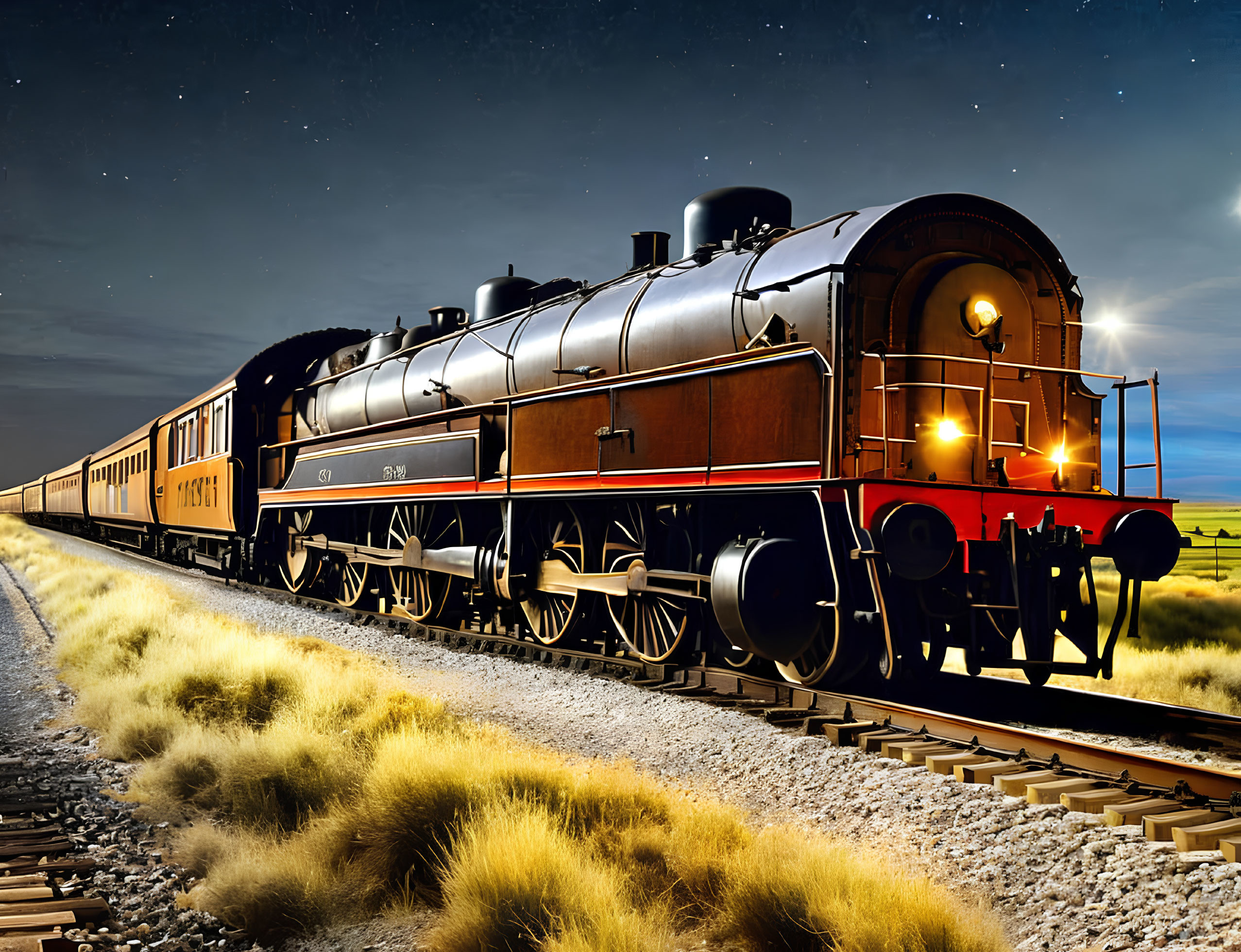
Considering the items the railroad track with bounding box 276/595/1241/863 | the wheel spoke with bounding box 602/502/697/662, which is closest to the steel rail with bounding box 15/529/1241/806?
the railroad track with bounding box 276/595/1241/863

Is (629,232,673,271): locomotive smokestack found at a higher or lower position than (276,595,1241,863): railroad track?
higher

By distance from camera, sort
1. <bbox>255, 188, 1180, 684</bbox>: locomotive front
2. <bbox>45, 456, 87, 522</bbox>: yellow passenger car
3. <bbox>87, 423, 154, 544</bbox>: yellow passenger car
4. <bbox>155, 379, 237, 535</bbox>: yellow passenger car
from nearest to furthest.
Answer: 1. <bbox>255, 188, 1180, 684</bbox>: locomotive front
2. <bbox>155, 379, 237, 535</bbox>: yellow passenger car
3. <bbox>87, 423, 154, 544</bbox>: yellow passenger car
4. <bbox>45, 456, 87, 522</bbox>: yellow passenger car

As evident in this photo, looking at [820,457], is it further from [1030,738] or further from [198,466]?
[198,466]

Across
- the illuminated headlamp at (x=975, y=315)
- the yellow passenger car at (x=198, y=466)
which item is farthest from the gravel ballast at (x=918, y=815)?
the yellow passenger car at (x=198, y=466)

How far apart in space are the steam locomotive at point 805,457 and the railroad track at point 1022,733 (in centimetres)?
28

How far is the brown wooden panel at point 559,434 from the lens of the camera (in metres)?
8.07

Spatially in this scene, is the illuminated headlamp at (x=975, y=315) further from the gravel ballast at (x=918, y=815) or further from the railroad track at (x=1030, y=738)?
the gravel ballast at (x=918, y=815)

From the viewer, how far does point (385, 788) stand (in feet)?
14.2

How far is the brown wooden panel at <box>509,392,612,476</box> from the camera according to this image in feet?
26.5

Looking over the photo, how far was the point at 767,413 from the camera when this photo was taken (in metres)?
6.43

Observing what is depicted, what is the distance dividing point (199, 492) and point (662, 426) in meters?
12.8

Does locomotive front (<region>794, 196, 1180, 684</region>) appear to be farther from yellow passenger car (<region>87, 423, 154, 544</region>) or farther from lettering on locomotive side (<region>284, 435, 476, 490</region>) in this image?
yellow passenger car (<region>87, 423, 154, 544</region>)

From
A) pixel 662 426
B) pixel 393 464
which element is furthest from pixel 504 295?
pixel 662 426

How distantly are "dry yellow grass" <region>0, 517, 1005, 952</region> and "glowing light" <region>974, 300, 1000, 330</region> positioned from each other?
3.90m
